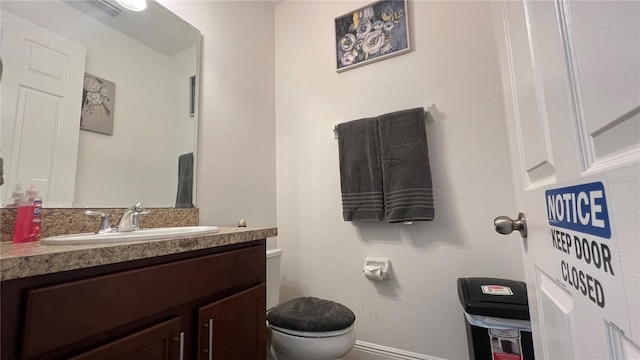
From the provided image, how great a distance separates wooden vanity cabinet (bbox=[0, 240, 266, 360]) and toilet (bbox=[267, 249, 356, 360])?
23 centimetres

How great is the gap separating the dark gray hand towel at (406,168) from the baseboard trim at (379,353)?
2.42ft

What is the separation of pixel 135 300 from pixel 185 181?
84cm

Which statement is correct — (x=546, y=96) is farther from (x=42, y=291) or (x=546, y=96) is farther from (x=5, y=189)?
(x=5, y=189)

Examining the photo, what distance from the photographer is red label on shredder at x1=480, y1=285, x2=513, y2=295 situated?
1.09m

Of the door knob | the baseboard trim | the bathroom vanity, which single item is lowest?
the baseboard trim

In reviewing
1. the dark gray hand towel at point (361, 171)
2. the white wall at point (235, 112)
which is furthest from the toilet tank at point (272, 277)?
the dark gray hand towel at point (361, 171)

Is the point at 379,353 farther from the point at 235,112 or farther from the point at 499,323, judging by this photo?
the point at 235,112

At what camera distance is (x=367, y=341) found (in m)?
1.61

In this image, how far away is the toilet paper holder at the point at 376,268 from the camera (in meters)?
1.55

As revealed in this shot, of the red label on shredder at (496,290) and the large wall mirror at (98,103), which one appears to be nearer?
the large wall mirror at (98,103)

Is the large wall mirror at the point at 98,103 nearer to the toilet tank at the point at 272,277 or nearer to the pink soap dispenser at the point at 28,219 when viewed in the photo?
the pink soap dispenser at the point at 28,219

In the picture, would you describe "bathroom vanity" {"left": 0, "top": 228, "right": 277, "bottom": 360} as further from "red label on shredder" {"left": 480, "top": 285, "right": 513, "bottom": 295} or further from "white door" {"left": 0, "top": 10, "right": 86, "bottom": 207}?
"red label on shredder" {"left": 480, "top": 285, "right": 513, "bottom": 295}

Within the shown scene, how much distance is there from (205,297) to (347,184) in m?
1.04

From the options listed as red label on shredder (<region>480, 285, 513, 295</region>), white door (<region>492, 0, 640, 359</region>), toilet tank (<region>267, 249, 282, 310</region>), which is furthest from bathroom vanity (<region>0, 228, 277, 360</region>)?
red label on shredder (<region>480, 285, 513, 295</region>)
